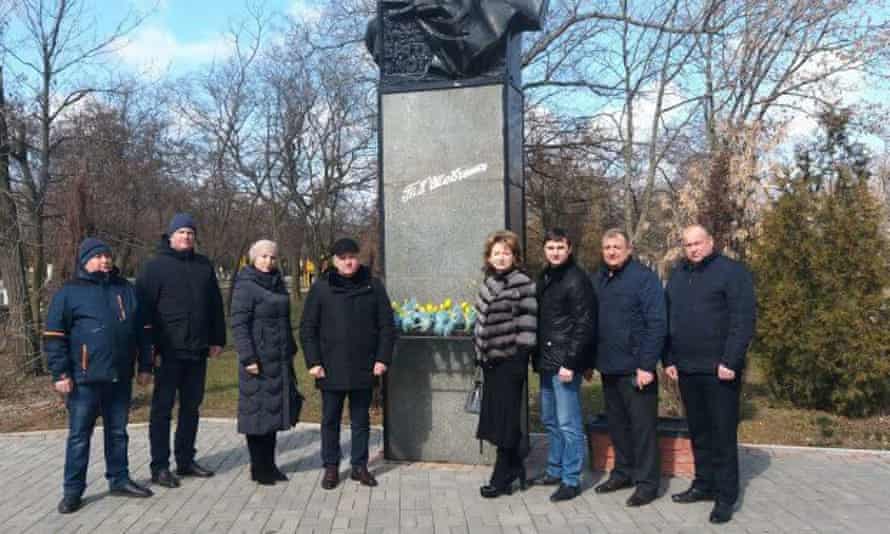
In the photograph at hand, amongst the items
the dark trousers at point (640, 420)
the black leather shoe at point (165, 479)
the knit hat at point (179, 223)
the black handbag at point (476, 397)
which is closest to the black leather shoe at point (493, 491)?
the black handbag at point (476, 397)

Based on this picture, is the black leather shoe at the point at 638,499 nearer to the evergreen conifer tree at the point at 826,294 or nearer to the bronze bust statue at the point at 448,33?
the bronze bust statue at the point at 448,33

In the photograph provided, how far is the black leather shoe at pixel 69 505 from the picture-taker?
15.6 ft

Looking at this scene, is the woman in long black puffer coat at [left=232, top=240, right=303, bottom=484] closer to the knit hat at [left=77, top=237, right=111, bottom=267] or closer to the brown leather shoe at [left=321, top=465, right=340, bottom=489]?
the brown leather shoe at [left=321, top=465, right=340, bottom=489]

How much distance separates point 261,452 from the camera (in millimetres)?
5297

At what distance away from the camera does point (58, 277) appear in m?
8.73

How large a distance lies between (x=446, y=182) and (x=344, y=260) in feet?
4.03

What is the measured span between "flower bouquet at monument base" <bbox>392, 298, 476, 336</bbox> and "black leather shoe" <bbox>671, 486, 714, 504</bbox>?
1842 millimetres

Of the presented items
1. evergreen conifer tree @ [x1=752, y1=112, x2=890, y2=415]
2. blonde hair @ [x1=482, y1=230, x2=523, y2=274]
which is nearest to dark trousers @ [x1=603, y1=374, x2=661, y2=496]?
blonde hair @ [x1=482, y1=230, x2=523, y2=274]

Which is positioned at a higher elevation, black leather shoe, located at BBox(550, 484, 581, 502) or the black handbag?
the black handbag

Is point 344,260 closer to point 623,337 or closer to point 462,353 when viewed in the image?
point 462,353

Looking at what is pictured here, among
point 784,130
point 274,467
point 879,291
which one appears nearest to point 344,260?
point 274,467

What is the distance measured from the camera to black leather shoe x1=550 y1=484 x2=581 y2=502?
4.84 metres

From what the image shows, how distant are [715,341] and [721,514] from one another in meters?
1.06

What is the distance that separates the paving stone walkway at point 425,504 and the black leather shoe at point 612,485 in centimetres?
6
